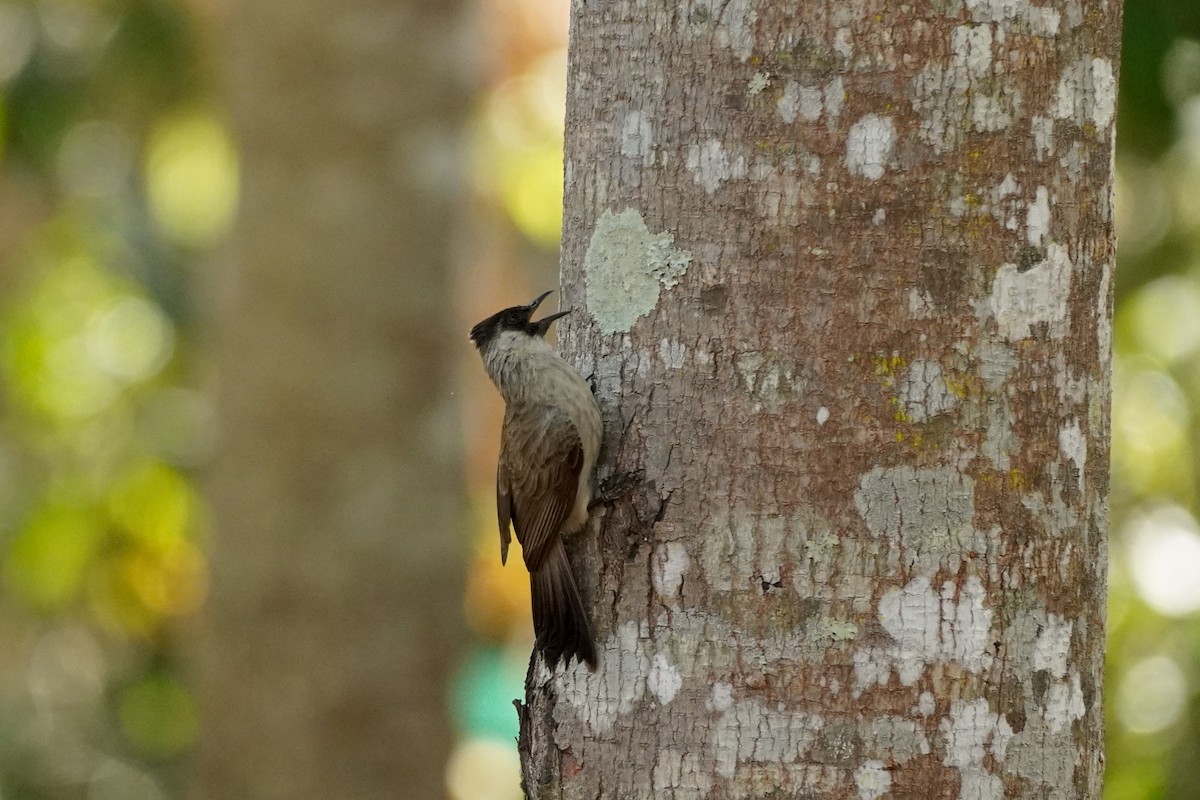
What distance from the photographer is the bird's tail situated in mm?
2666

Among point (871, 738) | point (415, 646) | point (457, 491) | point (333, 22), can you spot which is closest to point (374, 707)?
point (415, 646)

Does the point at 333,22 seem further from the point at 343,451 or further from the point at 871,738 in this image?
the point at 871,738

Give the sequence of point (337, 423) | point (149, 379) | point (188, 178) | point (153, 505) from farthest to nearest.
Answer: point (188, 178)
point (149, 379)
point (153, 505)
point (337, 423)

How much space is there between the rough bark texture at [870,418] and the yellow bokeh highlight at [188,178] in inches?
395

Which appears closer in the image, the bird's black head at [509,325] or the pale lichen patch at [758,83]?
the pale lichen patch at [758,83]

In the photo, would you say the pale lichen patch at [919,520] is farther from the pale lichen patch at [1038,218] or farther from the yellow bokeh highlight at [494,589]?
the yellow bokeh highlight at [494,589]

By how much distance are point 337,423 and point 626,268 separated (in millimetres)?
4010

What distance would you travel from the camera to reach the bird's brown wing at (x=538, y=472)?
2992mm

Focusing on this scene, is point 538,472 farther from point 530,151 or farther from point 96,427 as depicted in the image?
point 530,151

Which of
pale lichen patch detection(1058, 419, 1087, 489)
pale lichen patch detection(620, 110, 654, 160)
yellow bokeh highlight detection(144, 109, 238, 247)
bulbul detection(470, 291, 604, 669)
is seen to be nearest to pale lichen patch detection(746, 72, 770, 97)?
pale lichen patch detection(620, 110, 654, 160)

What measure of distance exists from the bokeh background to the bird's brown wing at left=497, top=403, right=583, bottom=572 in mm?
4111

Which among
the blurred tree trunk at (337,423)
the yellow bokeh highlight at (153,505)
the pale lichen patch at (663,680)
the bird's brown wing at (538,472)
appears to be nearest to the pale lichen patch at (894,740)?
the pale lichen patch at (663,680)

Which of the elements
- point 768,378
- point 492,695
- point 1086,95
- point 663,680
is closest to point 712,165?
point 768,378

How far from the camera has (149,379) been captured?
37.2ft
